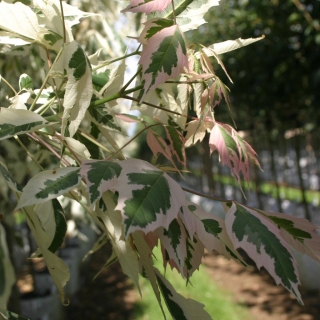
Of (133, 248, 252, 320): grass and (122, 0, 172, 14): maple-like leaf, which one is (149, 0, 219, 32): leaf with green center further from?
(133, 248, 252, 320): grass

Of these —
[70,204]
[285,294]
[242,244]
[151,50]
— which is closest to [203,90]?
[151,50]

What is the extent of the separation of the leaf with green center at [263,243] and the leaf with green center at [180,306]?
147 millimetres

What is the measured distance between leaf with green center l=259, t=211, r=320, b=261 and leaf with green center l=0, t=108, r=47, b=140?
0.95ft

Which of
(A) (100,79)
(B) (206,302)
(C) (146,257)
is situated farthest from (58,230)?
(B) (206,302)

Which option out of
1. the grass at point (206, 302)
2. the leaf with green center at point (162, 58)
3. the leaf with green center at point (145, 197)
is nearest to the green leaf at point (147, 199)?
the leaf with green center at point (145, 197)

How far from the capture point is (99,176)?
45cm

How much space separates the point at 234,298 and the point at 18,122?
12.0 feet

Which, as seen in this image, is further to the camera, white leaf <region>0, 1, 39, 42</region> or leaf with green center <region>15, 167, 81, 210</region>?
white leaf <region>0, 1, 39, 42</region>

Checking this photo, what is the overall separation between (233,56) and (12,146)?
12.9 ft

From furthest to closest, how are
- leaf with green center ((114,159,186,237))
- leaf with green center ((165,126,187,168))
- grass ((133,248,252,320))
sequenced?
grass ((133,248,252,320)), leaf with green center ((165,126,187,168)), leaf with green center ((114,159,186,237))

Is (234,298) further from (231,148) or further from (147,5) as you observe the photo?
(147,5)

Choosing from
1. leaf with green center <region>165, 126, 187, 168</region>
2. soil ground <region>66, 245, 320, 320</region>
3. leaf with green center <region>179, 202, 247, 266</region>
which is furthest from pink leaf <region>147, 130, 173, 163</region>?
soil ground <region>66, 245, 320, 320</region>

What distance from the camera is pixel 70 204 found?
75.1 inches

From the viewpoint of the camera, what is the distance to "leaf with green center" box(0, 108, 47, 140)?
484mm
